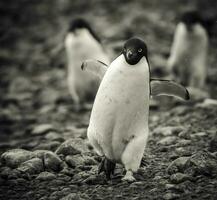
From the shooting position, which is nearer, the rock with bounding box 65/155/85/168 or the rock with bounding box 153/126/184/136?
the rock with bounding box 65/155/85/168

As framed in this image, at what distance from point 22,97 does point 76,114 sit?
951mm

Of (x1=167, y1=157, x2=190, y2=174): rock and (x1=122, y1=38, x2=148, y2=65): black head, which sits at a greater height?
(x1=122, y1=38, x2=148, y2=65): black head

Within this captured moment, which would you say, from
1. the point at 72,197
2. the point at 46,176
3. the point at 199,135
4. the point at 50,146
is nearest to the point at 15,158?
the point at 46,176

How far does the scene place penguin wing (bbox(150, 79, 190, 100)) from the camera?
152 inches

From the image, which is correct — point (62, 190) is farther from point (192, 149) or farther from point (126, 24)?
point (126, 24)

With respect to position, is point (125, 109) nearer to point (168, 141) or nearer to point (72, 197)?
point (72, 197)

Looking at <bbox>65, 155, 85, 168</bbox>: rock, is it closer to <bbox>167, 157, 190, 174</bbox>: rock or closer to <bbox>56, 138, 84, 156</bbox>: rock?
<bbox>56, 138, 84, 156</bbox>: rock

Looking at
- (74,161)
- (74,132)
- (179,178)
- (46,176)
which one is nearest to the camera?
(179,178)

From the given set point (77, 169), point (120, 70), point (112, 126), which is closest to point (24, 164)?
point (77, 169)

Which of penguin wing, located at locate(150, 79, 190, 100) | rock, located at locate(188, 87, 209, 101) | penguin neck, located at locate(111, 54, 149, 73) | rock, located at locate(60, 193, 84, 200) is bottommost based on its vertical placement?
rock, located at locate(60, 193, 84, 200)

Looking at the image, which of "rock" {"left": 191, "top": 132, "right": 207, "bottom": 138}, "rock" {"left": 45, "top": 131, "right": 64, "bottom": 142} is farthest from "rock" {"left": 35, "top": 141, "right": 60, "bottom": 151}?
"rock" {"left": 191, "top": 132, "right": 207, "bottom": 138}

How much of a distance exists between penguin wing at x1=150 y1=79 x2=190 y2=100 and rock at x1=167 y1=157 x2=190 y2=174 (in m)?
0.41

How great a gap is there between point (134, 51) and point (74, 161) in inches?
36.6

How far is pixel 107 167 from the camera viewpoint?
12.6 ft
